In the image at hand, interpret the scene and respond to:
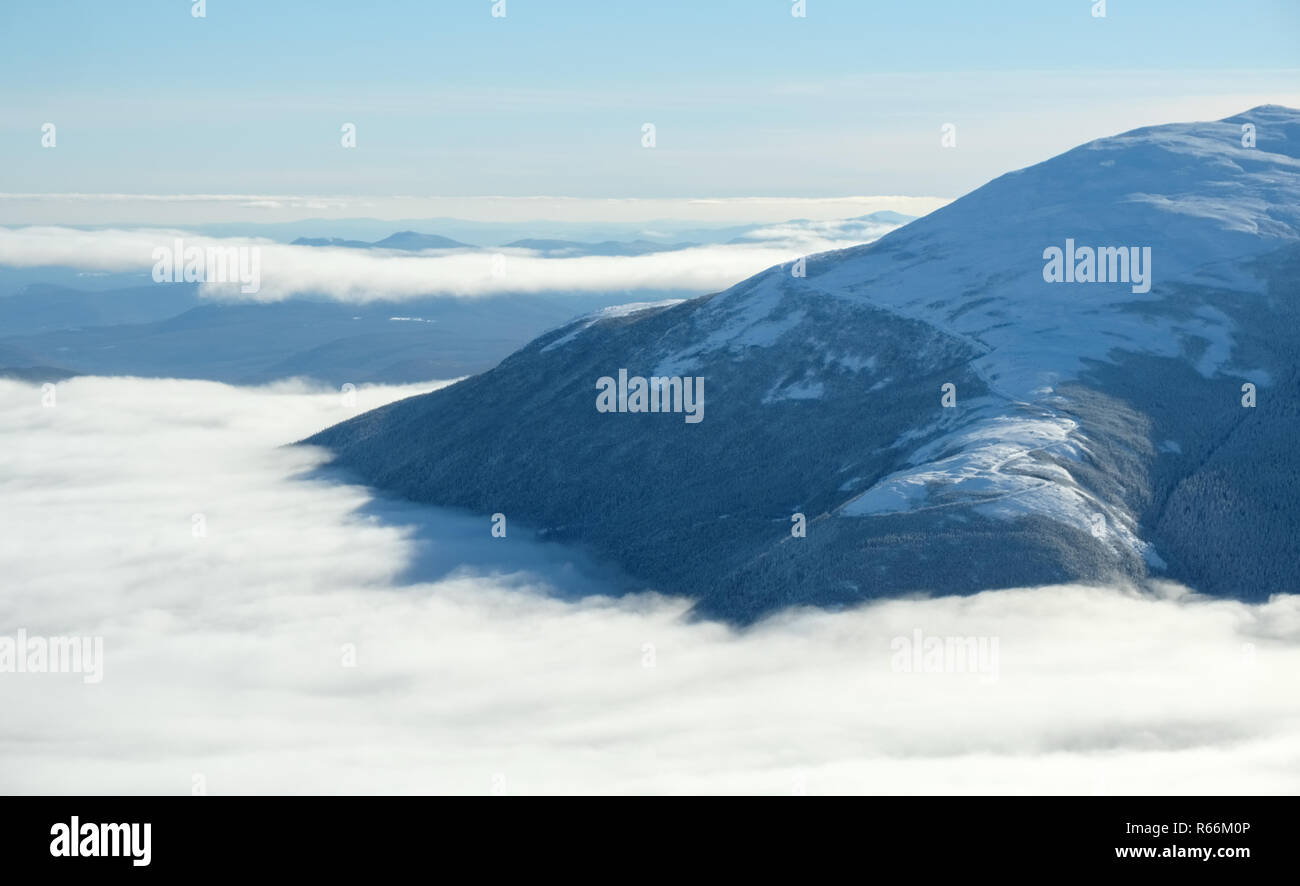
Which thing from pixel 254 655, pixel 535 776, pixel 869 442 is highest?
pixel 869 442

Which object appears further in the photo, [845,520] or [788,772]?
[845,520]

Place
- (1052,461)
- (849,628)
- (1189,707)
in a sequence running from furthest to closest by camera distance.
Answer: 1. (1052,461)
2. (849,628)
3. (1189,707)

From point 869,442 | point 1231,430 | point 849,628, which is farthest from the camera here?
point 869,442

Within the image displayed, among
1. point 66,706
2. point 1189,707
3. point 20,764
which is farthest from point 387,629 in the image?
point 1189,707

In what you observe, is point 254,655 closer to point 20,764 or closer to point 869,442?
point 20,764

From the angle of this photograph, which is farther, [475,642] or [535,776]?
[475,642]

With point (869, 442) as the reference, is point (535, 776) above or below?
below

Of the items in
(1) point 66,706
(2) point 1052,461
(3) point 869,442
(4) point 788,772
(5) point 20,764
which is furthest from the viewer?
(3) point 869,442

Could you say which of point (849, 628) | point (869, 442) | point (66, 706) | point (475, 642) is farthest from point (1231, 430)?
point (66, 706)

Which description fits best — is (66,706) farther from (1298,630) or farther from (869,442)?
(1298,630)
